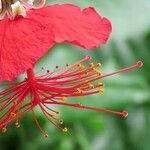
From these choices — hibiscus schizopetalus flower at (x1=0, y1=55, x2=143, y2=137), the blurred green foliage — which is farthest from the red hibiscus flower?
the blurred green foliage

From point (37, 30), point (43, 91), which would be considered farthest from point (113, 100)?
point (37, 30)

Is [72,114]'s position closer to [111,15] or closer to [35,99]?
[111,15]

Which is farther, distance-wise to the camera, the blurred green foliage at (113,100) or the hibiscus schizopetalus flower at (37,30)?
the blurred green foliage at (113,100)

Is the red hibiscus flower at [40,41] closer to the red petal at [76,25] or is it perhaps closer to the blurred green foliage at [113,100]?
the red petal at [76,25]

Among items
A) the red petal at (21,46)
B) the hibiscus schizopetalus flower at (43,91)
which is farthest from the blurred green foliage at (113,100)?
the red petal at (21,46)

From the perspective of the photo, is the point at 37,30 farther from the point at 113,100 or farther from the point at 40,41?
the point at 113,100

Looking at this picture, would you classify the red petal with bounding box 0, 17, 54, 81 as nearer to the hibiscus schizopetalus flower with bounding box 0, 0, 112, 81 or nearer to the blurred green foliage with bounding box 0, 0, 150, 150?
the hibiscus schizopetalus flower with bounding box 0, 0, 112, 81
